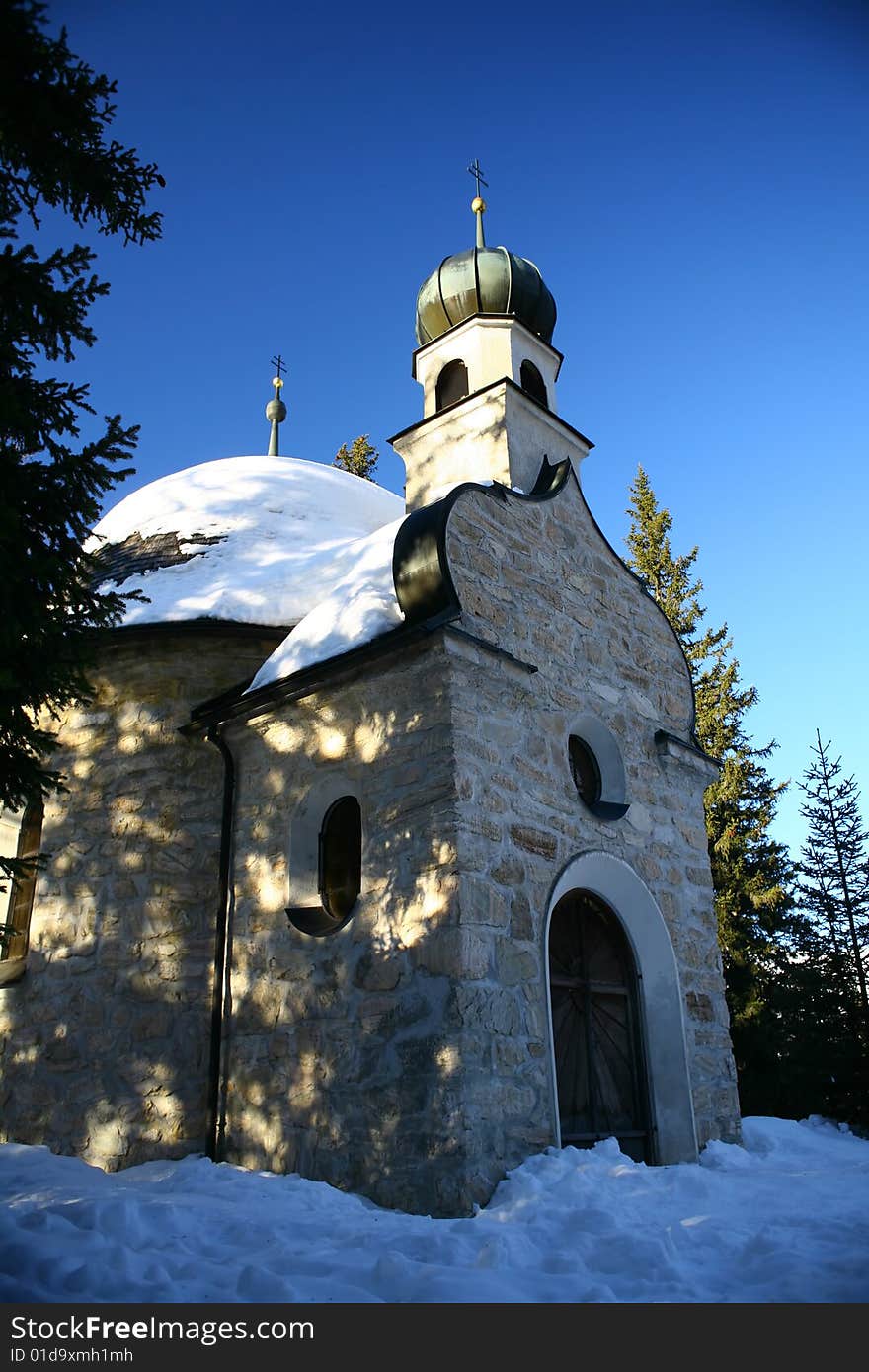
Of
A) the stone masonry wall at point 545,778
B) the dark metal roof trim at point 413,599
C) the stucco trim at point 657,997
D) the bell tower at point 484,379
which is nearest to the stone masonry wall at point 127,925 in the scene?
the dark metal roof trim at point 413,599

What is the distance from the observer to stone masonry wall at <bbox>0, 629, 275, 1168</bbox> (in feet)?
25.6

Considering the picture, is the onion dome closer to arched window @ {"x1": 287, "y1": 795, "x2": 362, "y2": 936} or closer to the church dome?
the church dome

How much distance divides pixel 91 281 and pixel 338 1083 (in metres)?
4.89

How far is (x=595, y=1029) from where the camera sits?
7676 mm

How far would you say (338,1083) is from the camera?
6.43 m

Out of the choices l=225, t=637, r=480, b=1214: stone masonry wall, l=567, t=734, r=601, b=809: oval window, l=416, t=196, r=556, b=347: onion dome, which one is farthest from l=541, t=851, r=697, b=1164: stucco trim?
l=416, t=196, r=556, b=347: onion dome

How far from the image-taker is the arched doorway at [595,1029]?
729 centimetres

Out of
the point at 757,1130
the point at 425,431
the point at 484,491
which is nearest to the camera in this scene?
the point at 484,491

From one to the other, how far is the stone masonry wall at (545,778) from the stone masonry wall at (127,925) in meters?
2.69

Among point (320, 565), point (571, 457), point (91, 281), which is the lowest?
point (91, 281)

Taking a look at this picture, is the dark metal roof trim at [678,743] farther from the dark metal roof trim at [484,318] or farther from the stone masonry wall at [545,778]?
the dark metal roof trim at [484,318]

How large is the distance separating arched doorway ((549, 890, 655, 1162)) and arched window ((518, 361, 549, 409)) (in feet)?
17.5
